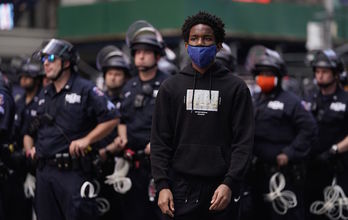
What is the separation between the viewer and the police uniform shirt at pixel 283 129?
9203 mm

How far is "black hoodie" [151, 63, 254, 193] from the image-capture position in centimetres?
614

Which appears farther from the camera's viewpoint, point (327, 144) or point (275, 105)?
point (327, 144)

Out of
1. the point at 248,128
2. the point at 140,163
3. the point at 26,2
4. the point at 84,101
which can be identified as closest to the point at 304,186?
the point at 140,163

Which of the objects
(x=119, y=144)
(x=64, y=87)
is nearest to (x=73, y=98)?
(x=64, y=87)

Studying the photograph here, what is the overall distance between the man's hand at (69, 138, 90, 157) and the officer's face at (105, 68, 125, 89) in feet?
7.76

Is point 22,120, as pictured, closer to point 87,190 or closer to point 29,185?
point 29,185

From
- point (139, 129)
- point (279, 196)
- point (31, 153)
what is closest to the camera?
point (31, 153)

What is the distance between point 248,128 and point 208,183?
486 mm

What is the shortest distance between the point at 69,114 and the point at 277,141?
7.83 feet

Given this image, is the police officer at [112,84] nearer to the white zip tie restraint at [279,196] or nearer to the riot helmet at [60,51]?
the riot helmet at [60,51]

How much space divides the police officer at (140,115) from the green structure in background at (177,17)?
14.1 metres

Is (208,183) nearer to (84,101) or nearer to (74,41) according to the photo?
(84,101)

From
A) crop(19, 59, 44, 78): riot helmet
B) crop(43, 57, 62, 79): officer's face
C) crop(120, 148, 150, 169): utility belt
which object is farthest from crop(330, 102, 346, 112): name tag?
crop(19, 59, 44, 78): riot helmet

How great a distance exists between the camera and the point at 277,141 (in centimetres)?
929
